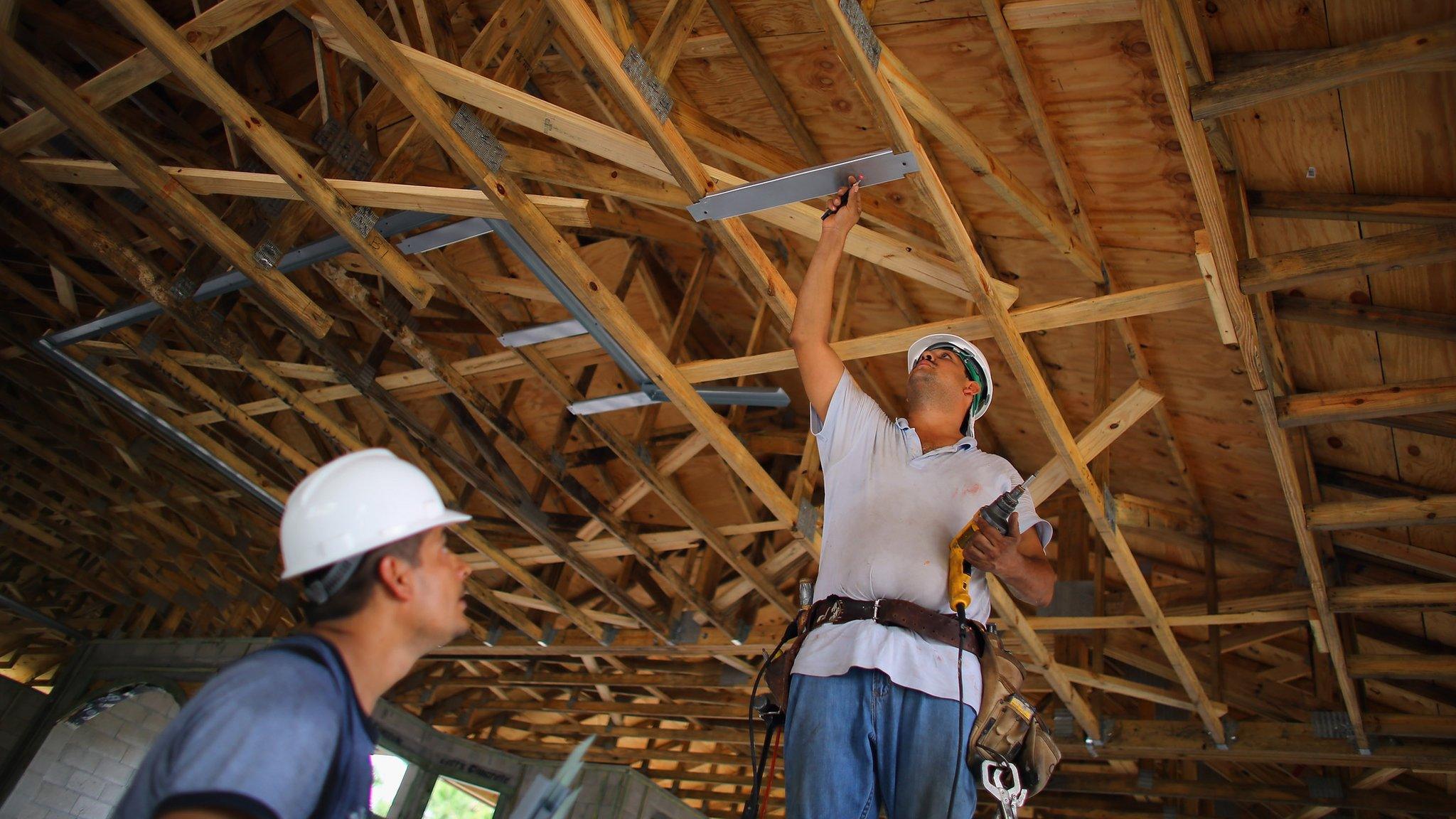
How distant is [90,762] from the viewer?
9.32 metres

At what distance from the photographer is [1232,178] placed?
3.52 m

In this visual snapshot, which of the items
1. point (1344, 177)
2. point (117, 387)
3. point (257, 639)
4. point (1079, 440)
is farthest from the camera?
point (257, 639)

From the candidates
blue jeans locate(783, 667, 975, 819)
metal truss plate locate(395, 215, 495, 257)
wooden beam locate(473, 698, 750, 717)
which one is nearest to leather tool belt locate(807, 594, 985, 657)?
blue jeans locate(783, 667, 975, 819)

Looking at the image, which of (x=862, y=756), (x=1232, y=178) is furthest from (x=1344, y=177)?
(x=862, y=756)

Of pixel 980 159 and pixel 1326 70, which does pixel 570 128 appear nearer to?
pixel 980 159

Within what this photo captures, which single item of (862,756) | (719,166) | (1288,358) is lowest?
(862,756)

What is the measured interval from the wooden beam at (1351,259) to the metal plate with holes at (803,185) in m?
1.27

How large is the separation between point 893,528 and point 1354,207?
7.67 ft

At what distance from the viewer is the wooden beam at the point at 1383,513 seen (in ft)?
13.6

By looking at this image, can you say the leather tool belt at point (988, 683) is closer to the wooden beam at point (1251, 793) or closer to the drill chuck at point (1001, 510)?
the drill chuck at point (1001, 510)

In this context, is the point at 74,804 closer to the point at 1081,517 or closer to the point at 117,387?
the point at 117,387

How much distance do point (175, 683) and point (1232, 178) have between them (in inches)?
381

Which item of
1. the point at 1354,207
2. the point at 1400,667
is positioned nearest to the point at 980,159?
the point at 1354,207

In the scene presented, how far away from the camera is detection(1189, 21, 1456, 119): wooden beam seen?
256 centimetres
